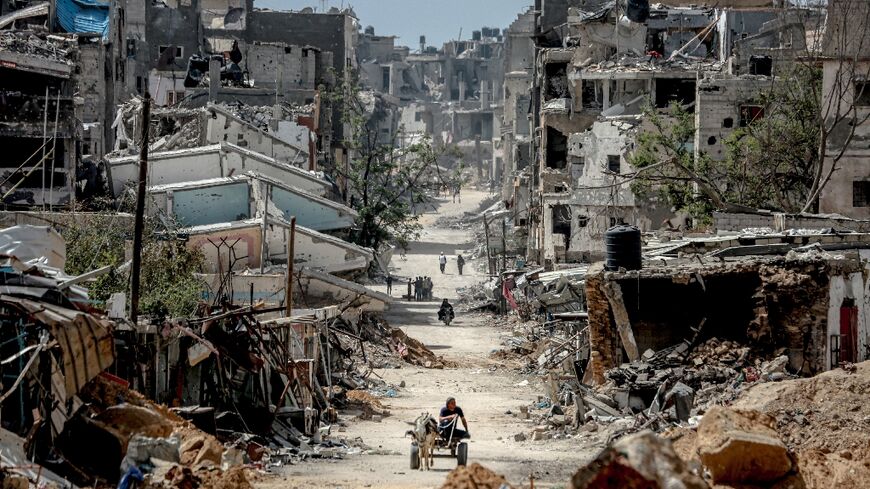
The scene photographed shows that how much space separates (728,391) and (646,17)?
3227cm

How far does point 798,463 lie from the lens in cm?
1720

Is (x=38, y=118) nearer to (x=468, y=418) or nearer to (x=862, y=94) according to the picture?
(x=468, y=418)

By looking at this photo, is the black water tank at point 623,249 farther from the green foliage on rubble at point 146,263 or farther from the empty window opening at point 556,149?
the empty window opening at point 556,149

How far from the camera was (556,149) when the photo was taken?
196ft

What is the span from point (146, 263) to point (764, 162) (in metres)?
17.1

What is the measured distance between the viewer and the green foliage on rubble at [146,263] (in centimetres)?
2656

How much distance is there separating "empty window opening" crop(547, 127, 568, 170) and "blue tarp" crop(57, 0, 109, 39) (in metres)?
17.3

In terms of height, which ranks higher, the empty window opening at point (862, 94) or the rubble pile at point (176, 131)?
the empty window opening at point (862, 94)

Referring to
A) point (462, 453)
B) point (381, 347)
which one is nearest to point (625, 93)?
point (381, 347)

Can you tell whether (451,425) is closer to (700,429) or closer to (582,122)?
(700,429)

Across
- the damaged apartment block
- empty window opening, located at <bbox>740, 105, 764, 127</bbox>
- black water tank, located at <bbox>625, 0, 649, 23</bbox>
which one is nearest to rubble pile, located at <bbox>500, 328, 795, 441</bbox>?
empty window opening, located at <bbox>740, 105, 764, 127</bbox>

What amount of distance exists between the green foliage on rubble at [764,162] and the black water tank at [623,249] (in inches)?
475

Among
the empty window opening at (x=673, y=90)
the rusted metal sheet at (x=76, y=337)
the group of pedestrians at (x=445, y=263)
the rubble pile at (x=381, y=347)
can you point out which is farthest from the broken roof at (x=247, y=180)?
the group of pedestrians at (x=445, y=263)

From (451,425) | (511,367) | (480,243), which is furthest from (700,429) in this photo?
(480,243)
